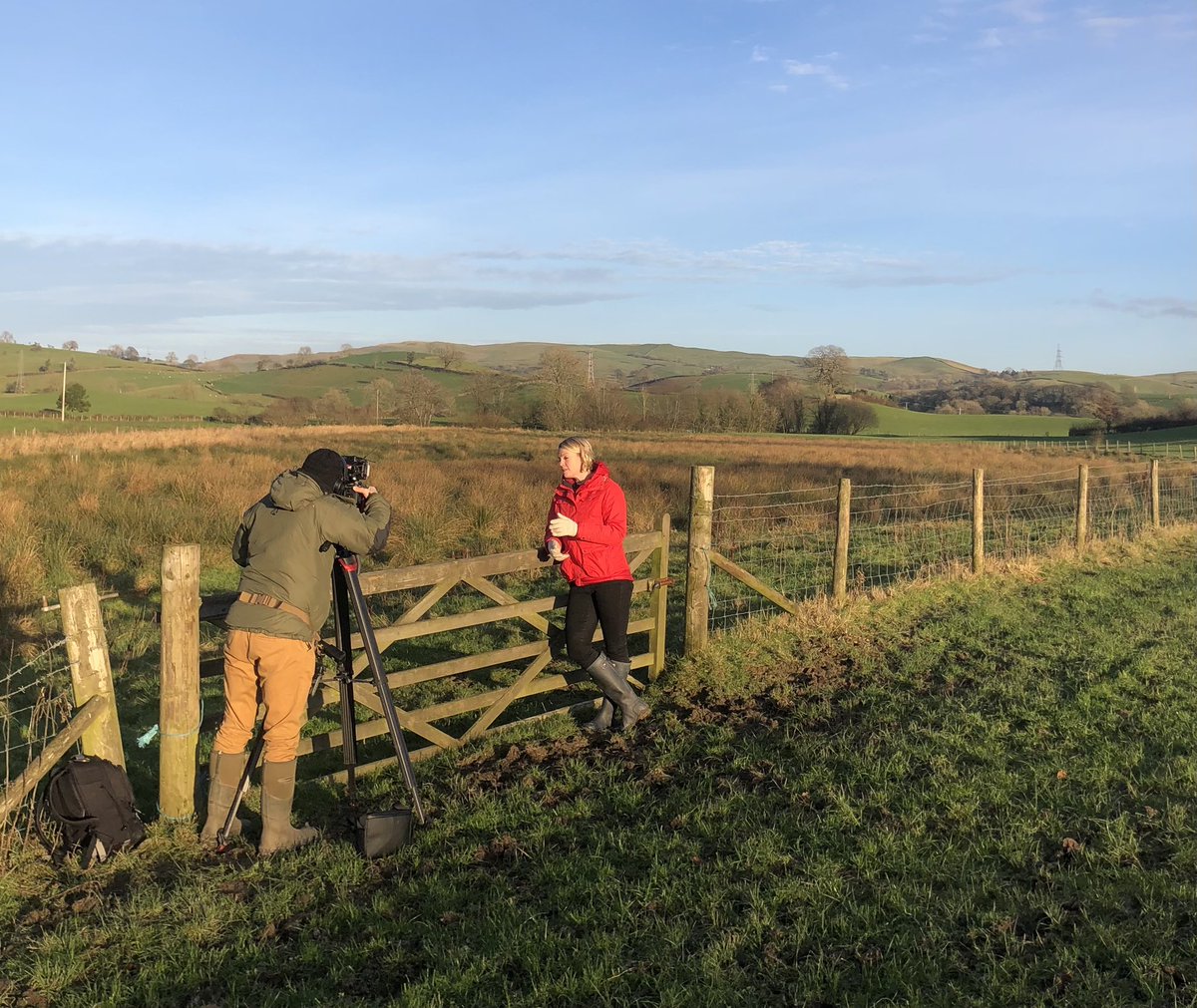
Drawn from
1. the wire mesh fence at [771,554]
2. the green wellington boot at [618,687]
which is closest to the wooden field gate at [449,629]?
the green wellington boot at [618,687]

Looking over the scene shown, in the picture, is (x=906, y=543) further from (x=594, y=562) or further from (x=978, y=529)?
(x=594, y=562)

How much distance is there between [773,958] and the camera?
3348 millimetres

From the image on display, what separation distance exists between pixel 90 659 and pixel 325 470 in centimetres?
166

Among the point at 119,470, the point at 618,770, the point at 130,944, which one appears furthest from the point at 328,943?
the point at 119,470

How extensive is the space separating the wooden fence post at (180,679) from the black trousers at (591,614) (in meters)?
2.49

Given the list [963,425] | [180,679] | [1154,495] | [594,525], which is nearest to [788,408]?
[963,425]

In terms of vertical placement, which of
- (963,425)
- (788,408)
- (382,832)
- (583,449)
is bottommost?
(382,832)

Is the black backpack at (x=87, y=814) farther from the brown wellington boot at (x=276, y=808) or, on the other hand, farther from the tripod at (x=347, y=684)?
the brown wellington boot at (x=276, y=808)

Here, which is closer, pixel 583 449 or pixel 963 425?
pixel 583 449

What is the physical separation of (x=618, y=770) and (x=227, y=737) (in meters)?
2.40

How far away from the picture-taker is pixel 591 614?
19.8 feet

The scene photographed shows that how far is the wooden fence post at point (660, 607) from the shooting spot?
707 cm

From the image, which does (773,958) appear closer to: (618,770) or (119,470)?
(618,770)

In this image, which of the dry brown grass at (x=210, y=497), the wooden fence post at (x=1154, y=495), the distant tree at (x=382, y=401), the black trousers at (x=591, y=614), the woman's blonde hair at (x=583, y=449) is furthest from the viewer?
the distant tree at (x=382, y=401)
